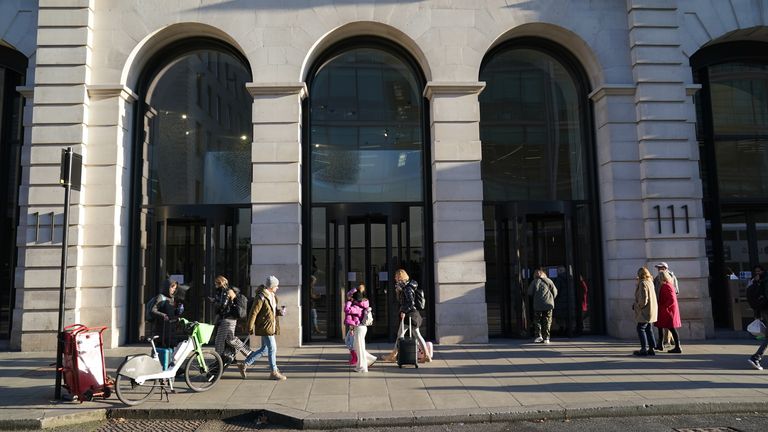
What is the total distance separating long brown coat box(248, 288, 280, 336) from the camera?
8.76 meters

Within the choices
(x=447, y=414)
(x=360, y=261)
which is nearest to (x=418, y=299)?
(x=360, y=261)

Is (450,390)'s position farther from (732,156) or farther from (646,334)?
(732,156)

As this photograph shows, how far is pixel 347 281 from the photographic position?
12.6m

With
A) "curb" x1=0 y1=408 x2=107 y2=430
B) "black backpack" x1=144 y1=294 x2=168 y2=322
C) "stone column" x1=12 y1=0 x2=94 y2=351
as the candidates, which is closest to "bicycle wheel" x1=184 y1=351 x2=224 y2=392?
"black backpack" x1=144 y1=294 x2=168 y2=322

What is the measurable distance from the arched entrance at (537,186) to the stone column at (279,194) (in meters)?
4.59

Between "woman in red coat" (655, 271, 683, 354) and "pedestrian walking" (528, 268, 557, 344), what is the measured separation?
214cm

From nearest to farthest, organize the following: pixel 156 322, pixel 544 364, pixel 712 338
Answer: pixel 156 322, pixel 544 364, pixel 712 338

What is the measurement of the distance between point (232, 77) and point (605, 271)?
1021 cm

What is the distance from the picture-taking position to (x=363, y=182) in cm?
1335

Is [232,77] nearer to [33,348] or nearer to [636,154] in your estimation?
[33,348]

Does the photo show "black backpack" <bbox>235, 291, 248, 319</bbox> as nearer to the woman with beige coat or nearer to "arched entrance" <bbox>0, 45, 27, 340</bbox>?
the woman with beige coat

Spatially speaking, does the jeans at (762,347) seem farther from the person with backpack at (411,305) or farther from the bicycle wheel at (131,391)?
the bicycle wheel at (131,391)

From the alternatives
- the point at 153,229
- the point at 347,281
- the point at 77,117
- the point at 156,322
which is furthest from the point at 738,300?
the point at 77,117

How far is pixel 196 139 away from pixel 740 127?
46.5 ft
